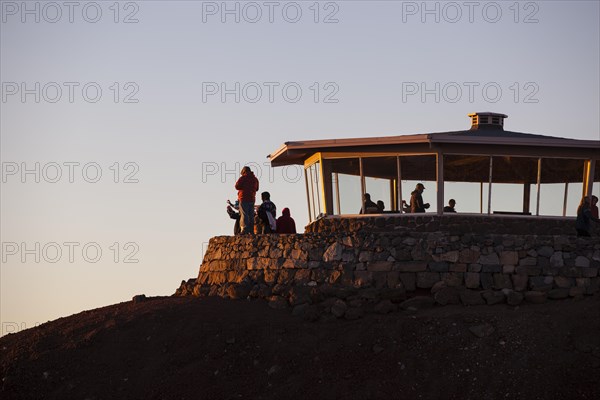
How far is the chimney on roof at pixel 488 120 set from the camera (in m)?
37.5

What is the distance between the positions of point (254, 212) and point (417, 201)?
5172 mm

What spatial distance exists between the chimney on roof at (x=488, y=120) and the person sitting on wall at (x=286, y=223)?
6662 millimetres

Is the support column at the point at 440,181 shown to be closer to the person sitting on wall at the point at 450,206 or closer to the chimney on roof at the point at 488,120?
the person sitting on wall at the point at 450,206

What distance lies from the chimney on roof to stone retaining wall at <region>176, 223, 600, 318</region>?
697cm

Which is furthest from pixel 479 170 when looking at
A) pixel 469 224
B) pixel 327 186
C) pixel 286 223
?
pixel 286 223

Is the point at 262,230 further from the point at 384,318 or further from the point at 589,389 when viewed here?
the point at 589,389

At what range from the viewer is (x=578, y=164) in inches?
1384

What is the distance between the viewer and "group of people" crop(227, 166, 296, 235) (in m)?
35.3

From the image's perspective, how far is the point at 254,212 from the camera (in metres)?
36.3

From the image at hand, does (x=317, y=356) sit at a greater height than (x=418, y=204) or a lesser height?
lesser

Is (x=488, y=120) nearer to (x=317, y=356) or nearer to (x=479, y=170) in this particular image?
(x=479, y=170)

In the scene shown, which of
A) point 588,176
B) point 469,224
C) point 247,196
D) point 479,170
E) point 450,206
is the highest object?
point 479,170

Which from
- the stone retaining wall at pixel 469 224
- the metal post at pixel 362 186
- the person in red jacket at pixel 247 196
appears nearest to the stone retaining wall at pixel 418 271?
the stone retaining wall at pixel 469 224

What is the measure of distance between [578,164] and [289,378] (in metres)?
12.6
